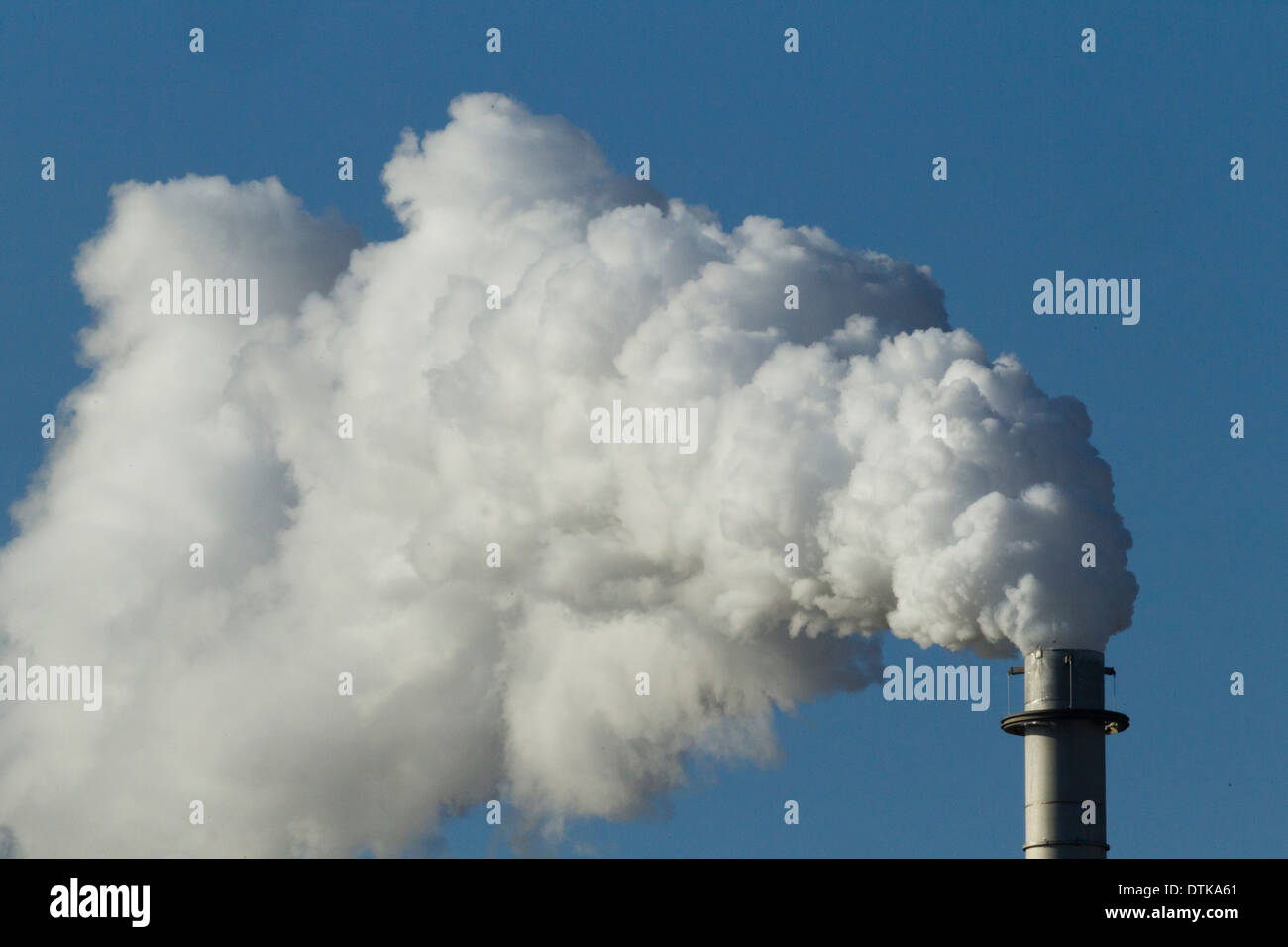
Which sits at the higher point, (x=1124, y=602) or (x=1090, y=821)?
(x=1124, y=602)

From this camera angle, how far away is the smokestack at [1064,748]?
5950cm

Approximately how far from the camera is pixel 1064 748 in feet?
198

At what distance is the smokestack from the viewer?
59.5 metres
